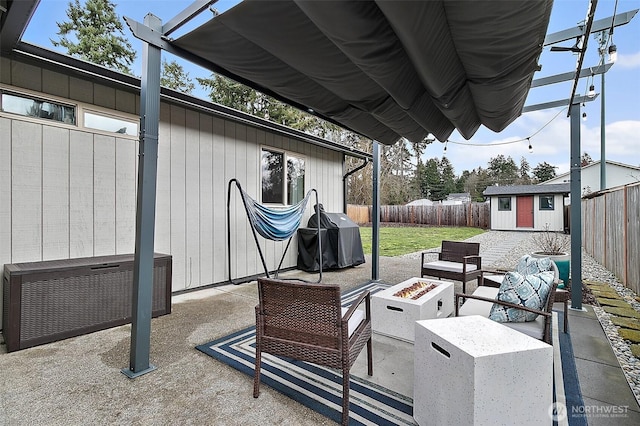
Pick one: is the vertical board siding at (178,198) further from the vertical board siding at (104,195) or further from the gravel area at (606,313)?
the gravel area at (606,313)

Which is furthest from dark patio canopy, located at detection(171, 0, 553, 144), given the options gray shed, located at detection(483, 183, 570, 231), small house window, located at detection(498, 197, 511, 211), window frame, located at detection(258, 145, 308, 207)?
small house window, located at detection(498, 197, 511, 211)

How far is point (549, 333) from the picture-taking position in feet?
6.64

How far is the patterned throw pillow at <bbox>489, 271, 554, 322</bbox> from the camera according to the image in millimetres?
2215

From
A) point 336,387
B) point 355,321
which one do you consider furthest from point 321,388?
point 355,321

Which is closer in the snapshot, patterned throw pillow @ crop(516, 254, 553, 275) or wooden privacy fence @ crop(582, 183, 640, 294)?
patterned throw pillow @ crop(516, 254, 553, 275)

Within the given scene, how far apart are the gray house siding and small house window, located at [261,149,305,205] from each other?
23 cm

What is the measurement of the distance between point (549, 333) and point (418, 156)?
2503cm

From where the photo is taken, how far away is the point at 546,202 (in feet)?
51.2

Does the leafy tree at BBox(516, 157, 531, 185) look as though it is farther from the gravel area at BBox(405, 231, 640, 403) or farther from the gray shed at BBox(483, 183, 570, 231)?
the gravel area at BBox(405, 231, 640, 403)

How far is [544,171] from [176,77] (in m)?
37.3

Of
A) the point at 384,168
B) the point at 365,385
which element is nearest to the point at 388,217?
the point at 384,168

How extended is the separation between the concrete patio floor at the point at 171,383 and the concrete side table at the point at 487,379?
59 cm

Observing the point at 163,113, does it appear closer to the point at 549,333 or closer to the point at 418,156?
the point at 549,333

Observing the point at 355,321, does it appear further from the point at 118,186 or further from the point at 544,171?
the point at 544,171
